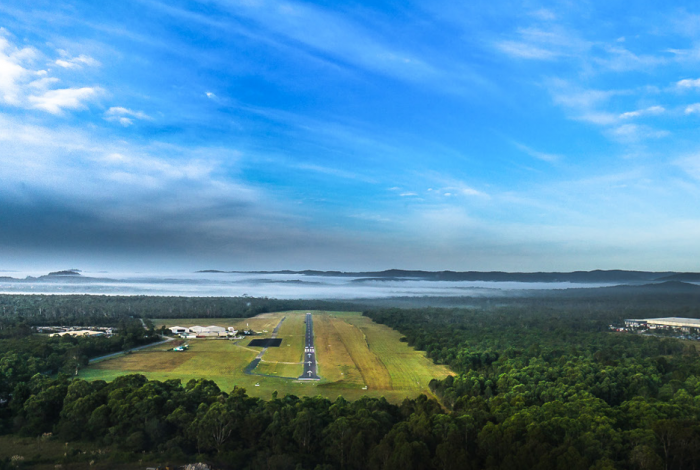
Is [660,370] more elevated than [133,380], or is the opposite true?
[133,380]

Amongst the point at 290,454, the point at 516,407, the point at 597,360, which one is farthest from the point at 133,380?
the point at 597,360

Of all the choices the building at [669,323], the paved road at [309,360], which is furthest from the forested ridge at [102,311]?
the building at [669,323]

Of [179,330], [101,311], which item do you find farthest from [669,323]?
[101,311]

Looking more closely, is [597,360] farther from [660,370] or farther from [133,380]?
[133,380]

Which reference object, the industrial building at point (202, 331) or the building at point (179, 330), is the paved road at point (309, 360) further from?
the building at point (179, 330)

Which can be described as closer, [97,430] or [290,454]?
[290,454]
